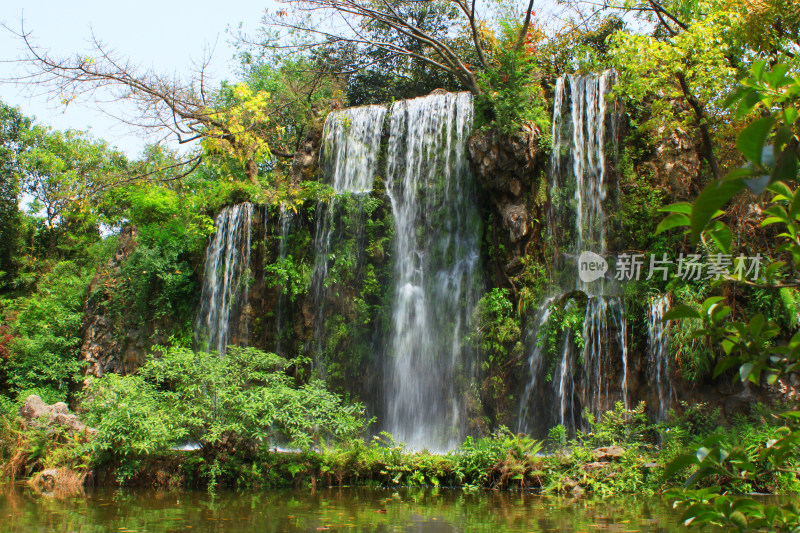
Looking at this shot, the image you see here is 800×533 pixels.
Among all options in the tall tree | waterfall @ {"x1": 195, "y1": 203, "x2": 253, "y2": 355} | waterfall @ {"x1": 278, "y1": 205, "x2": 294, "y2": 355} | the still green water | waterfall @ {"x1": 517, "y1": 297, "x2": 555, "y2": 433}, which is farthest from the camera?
the tall tree

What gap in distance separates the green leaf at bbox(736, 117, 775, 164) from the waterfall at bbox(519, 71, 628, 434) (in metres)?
9.85

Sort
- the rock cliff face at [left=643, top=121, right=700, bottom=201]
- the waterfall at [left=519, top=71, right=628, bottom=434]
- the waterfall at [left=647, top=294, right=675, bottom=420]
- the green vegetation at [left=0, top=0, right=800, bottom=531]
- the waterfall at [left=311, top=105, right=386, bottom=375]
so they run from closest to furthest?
the green vegetation at [left=0, top=0, right=800, bottom=531], the waterfall at [left=647, top=294, right=675, bottom=420], the waterfall at [left=519, top=71, right=628, bottom=434], the rock cliff face at [left=643, top=121, right=700, bottom=201], the waterfall at [left=311, top=105, right=386, bottom=375]

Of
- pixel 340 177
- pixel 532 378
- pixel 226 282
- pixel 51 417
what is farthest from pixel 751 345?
pixel 226 282

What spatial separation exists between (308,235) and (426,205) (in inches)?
109

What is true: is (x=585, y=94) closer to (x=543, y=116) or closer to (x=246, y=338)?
(x=543, y=116)

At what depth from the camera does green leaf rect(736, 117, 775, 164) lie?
92cm

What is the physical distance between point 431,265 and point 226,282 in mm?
4737

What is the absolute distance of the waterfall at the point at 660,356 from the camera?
978cm

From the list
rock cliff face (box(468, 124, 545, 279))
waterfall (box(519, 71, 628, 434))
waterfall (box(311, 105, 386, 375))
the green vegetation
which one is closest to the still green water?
the green vegetation

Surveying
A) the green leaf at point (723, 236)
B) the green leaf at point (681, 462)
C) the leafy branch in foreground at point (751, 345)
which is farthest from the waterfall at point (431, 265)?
the green leaf at point (723, 236)

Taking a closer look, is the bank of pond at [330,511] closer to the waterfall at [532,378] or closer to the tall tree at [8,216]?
the waterfall at [532,378]

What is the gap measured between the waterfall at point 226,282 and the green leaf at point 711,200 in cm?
1313

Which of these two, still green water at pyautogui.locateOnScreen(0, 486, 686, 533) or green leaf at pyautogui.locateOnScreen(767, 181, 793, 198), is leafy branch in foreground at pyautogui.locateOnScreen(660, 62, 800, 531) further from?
still green water at pyautogui.locateOnScreen(0, 486, 686, 533)

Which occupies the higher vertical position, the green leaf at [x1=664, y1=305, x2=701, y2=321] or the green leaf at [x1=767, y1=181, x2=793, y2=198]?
the green leaf at [x1=767, y1=181, x2=793, y2=198]
